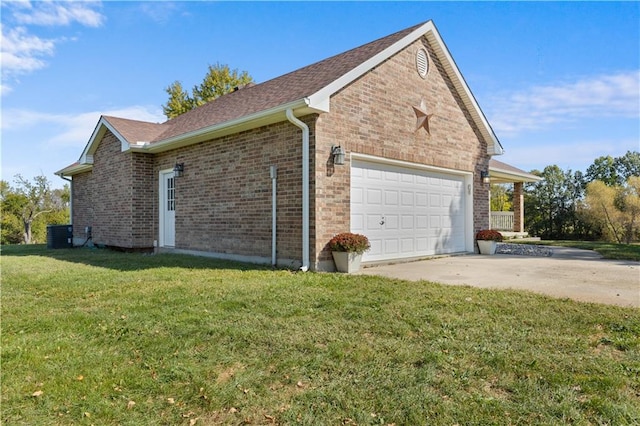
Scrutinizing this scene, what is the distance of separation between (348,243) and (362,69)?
372 cm

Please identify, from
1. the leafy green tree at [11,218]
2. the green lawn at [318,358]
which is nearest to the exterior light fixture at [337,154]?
the green lawn at [318,358]

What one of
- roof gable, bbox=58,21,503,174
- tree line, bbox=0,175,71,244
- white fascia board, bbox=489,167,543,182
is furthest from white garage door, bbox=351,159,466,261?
tree line, bbox=0,175,71,244

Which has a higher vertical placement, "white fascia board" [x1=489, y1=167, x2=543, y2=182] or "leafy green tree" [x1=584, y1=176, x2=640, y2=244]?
"white fascia board" [x1=489, y1=167, x2=543, y2=182]

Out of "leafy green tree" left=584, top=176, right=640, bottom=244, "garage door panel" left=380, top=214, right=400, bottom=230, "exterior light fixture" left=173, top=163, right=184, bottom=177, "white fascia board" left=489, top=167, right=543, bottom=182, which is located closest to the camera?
"garage door panel" left=380, top=214, right=400, bottom=230

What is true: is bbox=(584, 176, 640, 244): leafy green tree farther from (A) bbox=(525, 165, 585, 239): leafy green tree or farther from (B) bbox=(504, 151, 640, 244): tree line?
(A) bbox=(525, 165, 585, 239): leafy green tree

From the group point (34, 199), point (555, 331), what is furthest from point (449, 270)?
point (34, 199)

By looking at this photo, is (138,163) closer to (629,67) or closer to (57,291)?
(57,291)

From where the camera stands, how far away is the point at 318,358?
3.31m

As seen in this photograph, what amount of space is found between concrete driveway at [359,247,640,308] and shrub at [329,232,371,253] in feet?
1.75

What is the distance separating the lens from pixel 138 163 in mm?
11930

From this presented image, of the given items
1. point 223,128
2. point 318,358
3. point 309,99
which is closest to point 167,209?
point 223,128

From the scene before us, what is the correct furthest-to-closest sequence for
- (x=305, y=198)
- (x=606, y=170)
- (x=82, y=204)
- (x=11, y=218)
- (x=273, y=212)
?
(x=606, y=170) → (x=11, y=218) → (x=82, y=204) → (x=273, y=212) → (x=305, y=198)

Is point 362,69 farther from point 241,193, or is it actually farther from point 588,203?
point 588,203

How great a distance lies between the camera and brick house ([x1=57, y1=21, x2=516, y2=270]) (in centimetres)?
771
